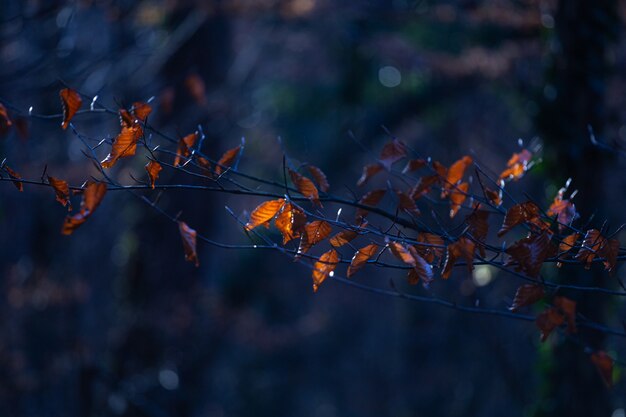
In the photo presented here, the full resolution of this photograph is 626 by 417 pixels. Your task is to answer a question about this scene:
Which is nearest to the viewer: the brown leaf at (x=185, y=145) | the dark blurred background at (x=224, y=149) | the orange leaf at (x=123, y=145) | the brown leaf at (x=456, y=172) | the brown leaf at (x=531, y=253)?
the brown leaf at (x=531, y=253)

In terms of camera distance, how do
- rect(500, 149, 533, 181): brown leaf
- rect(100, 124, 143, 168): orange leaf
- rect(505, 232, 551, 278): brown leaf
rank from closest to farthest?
rect(505, 232, 551, 278): brown leaf → rect(100, 124, 143, 168): orange leaf → rect(500, 149, 533, 181): brown leaf

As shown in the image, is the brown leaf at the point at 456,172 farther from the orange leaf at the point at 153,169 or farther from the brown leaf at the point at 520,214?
the orange leaf at the point at 153,169

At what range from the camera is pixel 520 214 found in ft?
9.05

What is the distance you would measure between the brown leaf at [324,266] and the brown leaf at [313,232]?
0.08m

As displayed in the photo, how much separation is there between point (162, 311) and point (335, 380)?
31.0 feet

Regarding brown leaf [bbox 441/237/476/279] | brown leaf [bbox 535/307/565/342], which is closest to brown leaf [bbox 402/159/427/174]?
brown leaf [bbox 441/237/476/279]

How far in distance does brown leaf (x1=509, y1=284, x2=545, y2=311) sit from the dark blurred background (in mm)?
1453

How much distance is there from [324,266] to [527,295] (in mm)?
820

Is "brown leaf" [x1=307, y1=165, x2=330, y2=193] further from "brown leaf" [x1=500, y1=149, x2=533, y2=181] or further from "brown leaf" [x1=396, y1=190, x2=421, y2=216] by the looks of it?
"brown leaf" [x1=500, y1=149, x2=533, y2=181]

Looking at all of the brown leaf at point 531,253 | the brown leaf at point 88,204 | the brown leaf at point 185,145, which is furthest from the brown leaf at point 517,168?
the brown leaf at point 88,204

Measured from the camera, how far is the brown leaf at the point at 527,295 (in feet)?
9.38

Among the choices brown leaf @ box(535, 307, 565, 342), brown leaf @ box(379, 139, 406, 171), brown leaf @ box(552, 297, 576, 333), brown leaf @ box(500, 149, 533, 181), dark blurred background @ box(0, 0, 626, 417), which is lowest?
dark blurred background @ box(0, 0, 626, 417)

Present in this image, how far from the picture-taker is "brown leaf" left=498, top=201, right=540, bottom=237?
275cm

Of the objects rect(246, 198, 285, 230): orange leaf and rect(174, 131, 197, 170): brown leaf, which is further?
rect(174, 131, 197, 170): brown leaf
